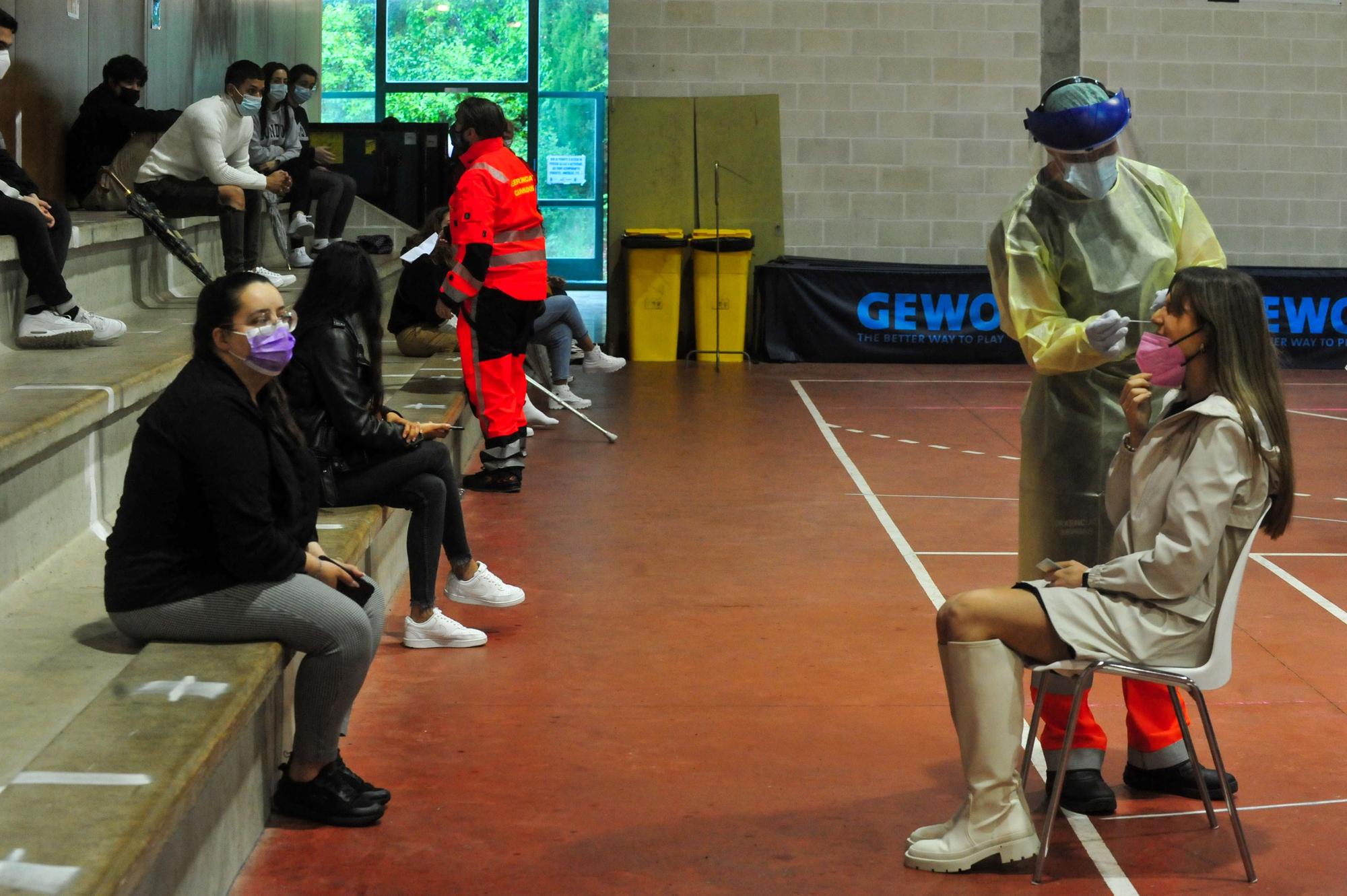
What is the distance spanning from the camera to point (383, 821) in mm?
3604

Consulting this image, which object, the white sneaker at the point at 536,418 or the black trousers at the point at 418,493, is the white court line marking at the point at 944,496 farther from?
the black trousers at the point at 418,493

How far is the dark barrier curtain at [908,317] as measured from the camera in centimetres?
1316

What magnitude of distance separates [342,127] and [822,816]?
10361 mm

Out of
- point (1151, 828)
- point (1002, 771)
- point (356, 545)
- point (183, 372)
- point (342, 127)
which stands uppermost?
point (342, 127)

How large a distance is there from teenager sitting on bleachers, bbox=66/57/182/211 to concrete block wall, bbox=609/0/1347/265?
5504 mm

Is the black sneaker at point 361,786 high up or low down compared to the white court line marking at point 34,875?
down

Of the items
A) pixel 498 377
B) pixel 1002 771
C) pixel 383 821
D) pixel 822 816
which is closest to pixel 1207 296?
pixel 1002 771

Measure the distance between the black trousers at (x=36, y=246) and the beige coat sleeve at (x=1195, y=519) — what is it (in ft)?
14.9

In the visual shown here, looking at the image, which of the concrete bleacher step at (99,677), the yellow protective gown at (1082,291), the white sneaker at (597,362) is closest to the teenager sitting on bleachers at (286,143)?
the white sneaker at (597,362)

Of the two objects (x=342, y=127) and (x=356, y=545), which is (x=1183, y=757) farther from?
(x=342, y=127)

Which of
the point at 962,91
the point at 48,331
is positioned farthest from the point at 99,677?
the point at 962,91

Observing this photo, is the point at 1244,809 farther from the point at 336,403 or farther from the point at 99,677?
the point at 336,403

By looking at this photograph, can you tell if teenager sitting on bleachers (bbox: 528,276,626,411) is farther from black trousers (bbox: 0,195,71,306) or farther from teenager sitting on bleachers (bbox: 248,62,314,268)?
black trousers (bbox: 0,195,71,306)

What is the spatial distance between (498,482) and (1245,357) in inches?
185
